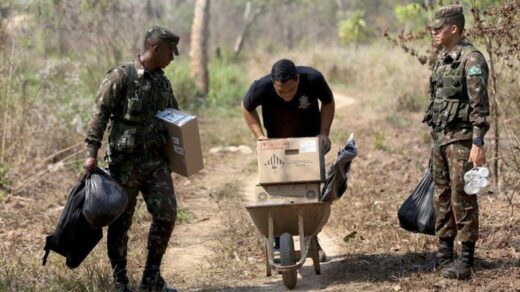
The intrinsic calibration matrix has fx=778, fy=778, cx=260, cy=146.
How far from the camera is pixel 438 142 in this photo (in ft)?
18.8

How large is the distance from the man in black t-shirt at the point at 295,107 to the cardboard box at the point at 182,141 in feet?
2.29

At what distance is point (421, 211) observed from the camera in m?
6.04

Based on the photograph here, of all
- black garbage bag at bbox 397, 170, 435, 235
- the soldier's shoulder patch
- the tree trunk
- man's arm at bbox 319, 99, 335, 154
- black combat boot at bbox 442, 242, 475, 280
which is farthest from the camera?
the tree trunk

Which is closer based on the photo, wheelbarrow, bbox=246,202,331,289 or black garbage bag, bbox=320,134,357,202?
wheelbarrow, bbox=246,202,331,289

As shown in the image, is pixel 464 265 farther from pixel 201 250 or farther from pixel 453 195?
pixel 201 250

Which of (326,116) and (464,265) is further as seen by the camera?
(326,116)

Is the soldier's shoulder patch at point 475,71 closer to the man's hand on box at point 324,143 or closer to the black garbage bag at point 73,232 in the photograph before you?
the man's hand on box at point 324,143

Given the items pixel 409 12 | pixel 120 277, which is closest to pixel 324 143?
pixel 120 277

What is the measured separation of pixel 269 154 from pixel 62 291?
1801 mm

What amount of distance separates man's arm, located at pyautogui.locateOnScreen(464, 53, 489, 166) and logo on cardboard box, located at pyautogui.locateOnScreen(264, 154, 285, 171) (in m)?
1.41

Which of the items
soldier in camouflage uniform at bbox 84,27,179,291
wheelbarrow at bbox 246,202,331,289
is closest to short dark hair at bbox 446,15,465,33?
wheelbarrow at bbox 246,202,331,289

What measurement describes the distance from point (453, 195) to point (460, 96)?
714 millimetres

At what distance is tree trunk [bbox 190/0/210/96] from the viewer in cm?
2050

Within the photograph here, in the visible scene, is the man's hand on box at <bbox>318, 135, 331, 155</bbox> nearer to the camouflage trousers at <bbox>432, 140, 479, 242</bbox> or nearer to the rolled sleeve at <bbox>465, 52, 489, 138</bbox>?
the camouflage trousers at <bbox>432, 140, 479, 242</bbox>
